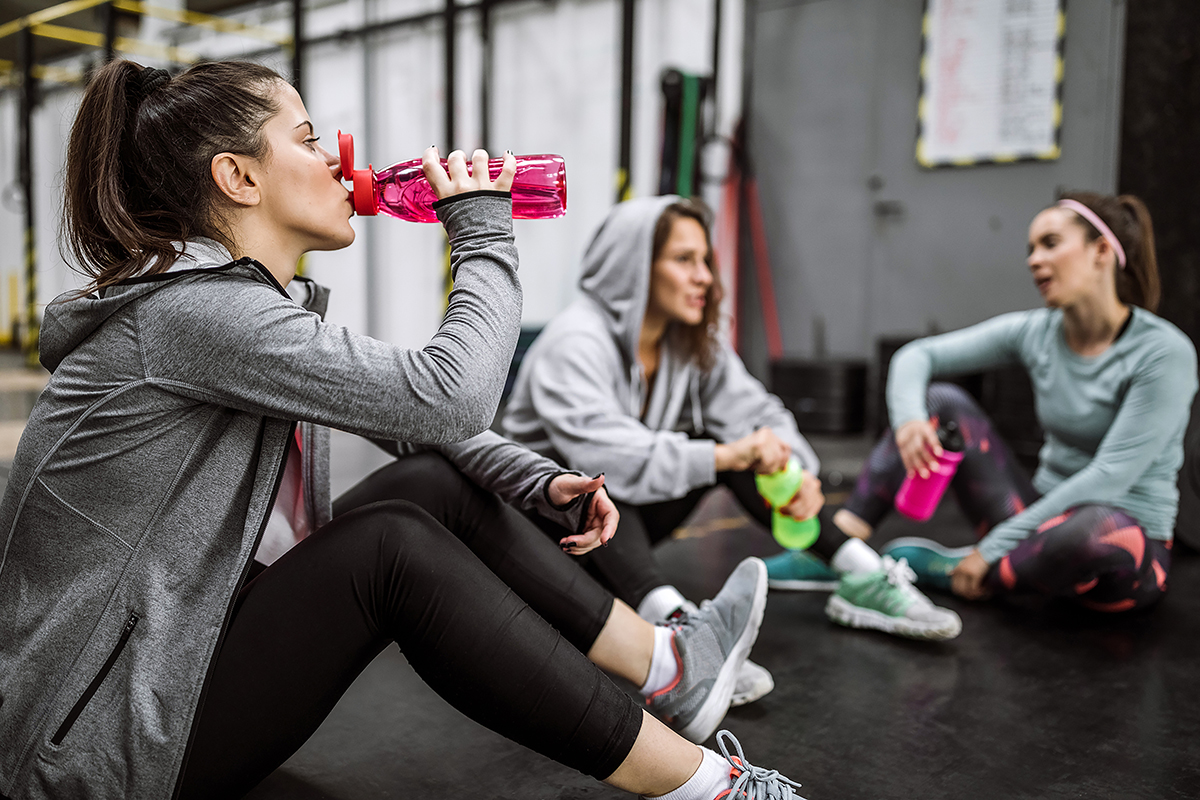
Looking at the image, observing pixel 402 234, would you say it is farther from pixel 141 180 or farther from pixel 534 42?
pixel 141 180

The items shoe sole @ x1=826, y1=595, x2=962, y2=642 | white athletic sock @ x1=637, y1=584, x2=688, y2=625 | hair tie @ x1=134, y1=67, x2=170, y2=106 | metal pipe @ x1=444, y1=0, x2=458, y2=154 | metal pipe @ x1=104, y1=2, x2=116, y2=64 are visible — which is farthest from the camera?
metal pipe @ x1=104, y1=2, x2=116, y2=64

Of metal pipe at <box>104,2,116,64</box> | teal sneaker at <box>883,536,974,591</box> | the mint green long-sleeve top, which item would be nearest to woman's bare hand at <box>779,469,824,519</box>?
the mint green long-sleeve top

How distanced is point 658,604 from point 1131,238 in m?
1.28

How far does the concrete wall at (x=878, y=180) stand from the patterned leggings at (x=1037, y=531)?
8.06 feet

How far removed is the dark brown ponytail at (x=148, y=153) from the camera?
3.03ft

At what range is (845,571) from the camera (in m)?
1.88

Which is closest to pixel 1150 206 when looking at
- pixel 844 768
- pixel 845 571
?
pixel 845 571

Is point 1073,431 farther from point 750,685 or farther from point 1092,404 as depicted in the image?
point 750,685

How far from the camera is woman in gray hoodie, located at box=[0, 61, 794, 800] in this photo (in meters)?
0.85

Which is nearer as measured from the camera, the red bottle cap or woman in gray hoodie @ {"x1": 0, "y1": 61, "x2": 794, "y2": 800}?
woman in gray hoodie @ {"x1": 0, "y1": 61, "x2": 794, "y2": 800}

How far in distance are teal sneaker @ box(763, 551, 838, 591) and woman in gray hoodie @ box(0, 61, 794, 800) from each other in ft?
3.85

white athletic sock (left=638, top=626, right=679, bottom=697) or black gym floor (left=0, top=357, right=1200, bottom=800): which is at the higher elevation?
white athletic sock (left=638, top=626, right=679, bottom=697)

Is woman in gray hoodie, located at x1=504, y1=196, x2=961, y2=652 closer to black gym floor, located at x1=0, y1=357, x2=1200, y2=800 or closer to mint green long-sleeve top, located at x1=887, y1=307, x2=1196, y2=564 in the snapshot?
black gym floor, located at x1=0, y1=357, x2=1200, y2=800

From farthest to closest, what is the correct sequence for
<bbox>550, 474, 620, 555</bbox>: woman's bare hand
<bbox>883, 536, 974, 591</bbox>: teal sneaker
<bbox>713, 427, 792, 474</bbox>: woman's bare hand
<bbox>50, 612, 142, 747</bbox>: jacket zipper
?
<bbox>883, 536, 974, 591</bbox>: teal sneaker
<bbox>713, 427, 792, 474</bbox>: woman's bare hand
<bbox>550, 474, 620, 555</bbox>: woman's bare hand
<bbox>50, 612, 142, 747</bbox>: jacket zipper
